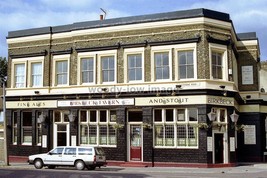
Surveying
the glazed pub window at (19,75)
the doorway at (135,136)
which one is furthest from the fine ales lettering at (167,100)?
the glazed pub window at (19,75)

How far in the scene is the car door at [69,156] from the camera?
25.3 m

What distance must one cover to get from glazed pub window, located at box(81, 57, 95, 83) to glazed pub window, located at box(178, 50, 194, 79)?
652cm

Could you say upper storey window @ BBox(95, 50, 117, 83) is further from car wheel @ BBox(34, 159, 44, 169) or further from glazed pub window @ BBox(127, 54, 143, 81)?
car wheel @ BBox(34, 159, 44, 169)

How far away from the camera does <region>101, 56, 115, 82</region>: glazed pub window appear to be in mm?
29305

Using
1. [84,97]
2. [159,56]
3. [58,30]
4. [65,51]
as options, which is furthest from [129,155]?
[58,30]

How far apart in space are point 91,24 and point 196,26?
790cm

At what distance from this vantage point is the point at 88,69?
30.1 m

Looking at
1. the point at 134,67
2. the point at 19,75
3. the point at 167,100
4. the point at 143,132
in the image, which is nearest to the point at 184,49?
the point at 167,100

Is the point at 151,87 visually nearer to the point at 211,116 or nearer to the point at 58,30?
the point at 211,116

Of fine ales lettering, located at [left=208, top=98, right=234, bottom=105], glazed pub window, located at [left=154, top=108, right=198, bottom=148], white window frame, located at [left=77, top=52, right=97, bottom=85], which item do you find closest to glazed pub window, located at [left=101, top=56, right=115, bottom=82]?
white window frame, located at [left=77, top=52, right=97, bottom=85]

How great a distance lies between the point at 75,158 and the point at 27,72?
10.3 meters

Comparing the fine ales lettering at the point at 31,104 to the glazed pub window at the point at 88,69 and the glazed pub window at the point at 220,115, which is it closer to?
the glazed pub window at the point at 88,69

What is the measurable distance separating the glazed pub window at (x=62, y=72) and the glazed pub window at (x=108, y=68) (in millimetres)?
3176

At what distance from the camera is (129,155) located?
28.1 meters
